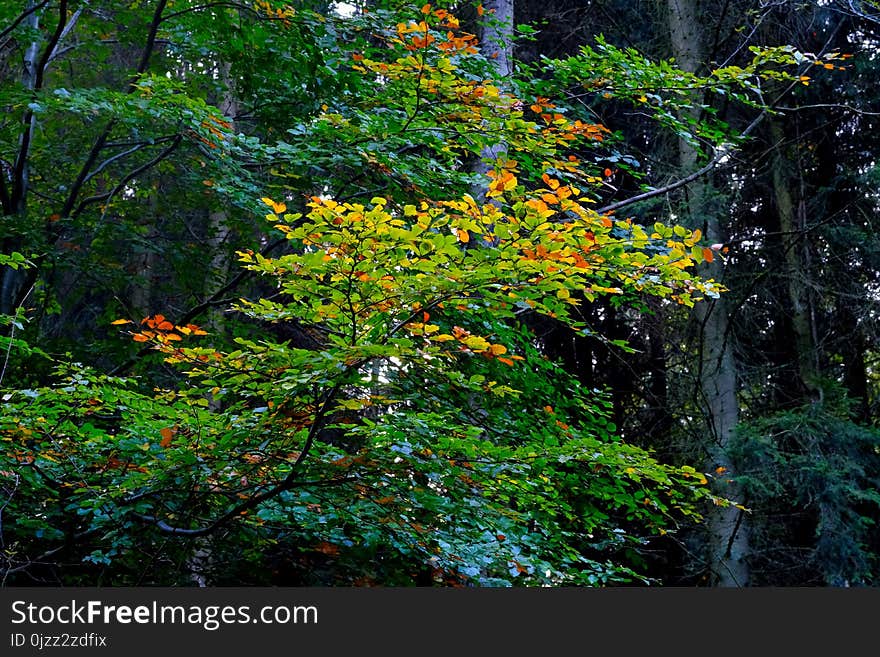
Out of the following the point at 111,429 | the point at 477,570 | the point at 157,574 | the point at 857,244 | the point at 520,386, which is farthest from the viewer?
the point at 857,244

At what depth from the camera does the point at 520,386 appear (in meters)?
5.02

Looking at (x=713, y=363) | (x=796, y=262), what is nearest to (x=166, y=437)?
(x=713, y=363)

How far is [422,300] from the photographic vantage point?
2852mm

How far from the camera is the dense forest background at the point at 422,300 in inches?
125

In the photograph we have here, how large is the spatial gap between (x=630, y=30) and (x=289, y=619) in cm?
954

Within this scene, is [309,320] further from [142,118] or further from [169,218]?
[169,218]

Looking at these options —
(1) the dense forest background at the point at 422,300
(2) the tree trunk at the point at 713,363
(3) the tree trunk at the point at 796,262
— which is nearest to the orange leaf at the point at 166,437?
(1) the dense forest background at the point at 422,300

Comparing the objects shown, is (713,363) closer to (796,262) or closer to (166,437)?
(796,262)

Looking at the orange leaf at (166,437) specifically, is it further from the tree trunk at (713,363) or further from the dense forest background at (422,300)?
the tree trunk at (713,363)

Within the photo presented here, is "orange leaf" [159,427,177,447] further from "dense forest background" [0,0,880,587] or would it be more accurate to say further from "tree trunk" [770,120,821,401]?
"tree trunk" [770,120,821,401]

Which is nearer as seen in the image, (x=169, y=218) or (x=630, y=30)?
(x=169, y=218)

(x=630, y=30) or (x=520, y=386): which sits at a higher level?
(x=630, y=30)

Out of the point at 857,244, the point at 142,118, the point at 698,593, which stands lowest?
the point at 698,593

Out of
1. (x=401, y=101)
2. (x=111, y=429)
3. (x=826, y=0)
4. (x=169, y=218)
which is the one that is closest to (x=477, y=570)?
(x=401, y=101)
